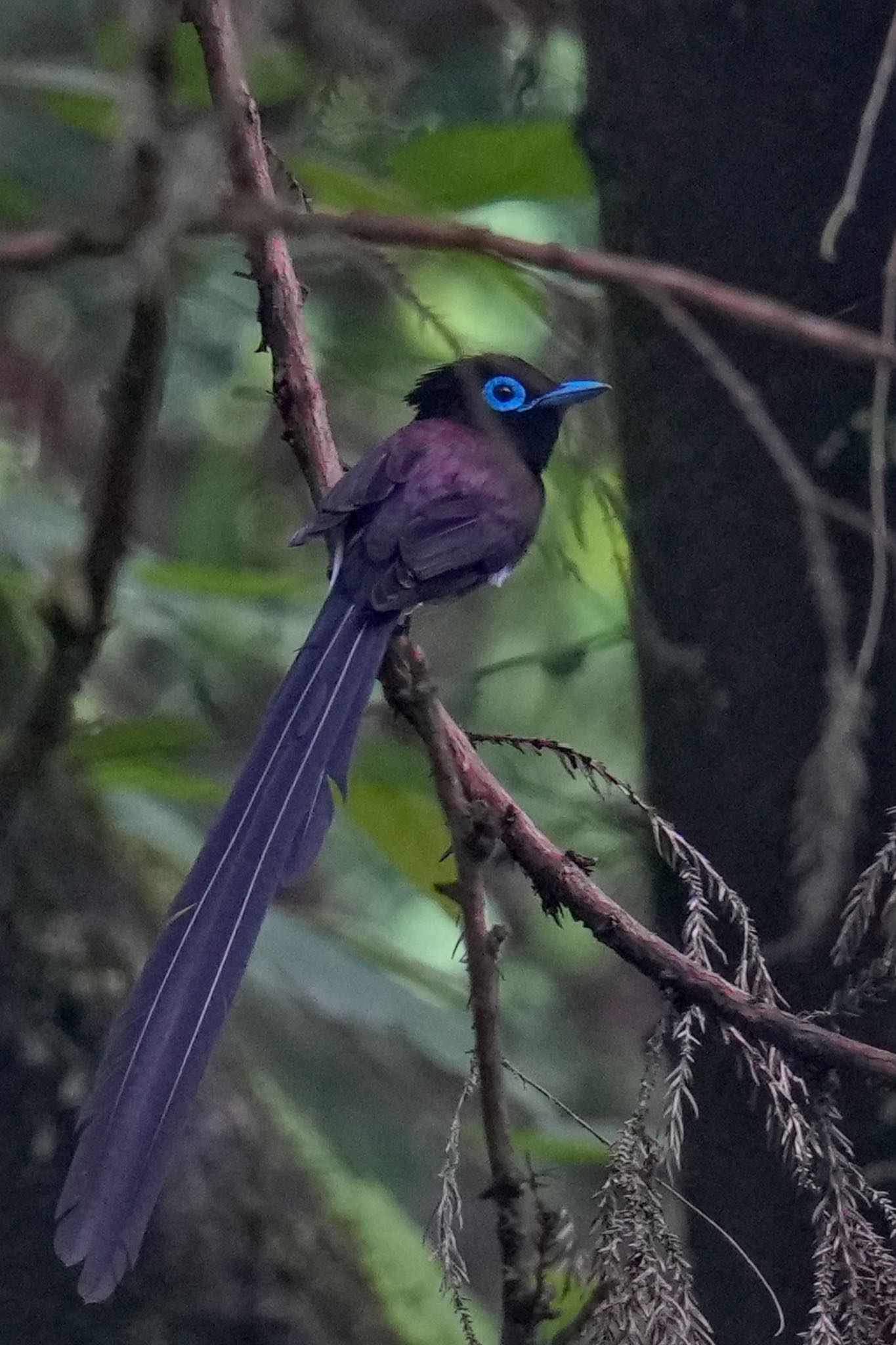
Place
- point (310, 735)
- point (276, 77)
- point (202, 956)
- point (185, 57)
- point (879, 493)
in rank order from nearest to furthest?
point (879, 493) < point (202, 956) < point (310, 735) < point (185, 57) < point (276, 77)

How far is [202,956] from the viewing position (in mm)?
1531

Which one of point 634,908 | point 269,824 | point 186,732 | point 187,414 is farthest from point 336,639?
point 187,414

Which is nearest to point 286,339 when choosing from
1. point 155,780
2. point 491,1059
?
point 155,780

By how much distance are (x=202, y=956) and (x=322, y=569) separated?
1631 millimetres

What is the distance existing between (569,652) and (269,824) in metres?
0.87

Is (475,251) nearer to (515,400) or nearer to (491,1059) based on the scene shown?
(491,1059)

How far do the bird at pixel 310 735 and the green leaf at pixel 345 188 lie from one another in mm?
244

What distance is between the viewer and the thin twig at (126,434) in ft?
2.99

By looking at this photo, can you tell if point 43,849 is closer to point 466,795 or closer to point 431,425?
point 431,425

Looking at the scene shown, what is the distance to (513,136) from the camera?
209 cm

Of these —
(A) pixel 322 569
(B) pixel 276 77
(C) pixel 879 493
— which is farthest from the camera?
(A) pixel 322 569

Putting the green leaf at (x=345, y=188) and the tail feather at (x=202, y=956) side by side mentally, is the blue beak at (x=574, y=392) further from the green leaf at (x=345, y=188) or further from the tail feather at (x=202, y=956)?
the tail feather at (x=202, y=956)

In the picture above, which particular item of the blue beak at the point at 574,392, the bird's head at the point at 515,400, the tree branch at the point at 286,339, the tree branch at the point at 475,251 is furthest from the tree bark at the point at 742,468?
the tree branch at the point at 475,251

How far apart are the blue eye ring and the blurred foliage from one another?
0.09 meters
